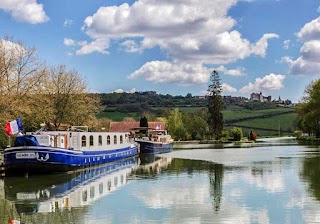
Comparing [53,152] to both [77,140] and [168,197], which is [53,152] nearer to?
[77,140]

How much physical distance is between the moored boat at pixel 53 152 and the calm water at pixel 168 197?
37.2 inches

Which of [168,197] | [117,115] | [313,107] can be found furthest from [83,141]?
[117,115]

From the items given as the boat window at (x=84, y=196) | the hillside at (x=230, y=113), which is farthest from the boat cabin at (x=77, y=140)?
the hillside at (x=230, y=113)

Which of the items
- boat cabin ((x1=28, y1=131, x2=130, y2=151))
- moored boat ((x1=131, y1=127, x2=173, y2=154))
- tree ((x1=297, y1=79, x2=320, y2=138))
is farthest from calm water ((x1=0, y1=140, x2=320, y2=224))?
tree ((x1=297, y1=79, x2=320, y2=138))

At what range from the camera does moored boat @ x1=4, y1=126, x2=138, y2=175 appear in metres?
29.7

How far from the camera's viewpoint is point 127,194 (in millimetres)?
21781

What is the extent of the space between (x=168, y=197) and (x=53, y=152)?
1212cm

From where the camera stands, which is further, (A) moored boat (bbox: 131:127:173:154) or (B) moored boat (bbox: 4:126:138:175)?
(A) moored boat (bbox: 131:127:173:154)

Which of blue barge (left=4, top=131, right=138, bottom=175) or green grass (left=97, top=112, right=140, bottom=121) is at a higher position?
green grass (left=97, top=112, right=140, bottom=121)

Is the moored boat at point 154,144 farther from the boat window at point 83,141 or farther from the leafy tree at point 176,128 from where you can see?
the leafy tree at point 176,128

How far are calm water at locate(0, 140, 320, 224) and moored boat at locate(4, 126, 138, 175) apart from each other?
94 centimetres

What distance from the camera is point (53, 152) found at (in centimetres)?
3045

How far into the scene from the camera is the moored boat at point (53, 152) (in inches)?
1170

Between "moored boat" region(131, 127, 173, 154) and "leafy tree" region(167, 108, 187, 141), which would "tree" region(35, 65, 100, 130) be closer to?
"moored boat" region(131, 127, 173, 154)
